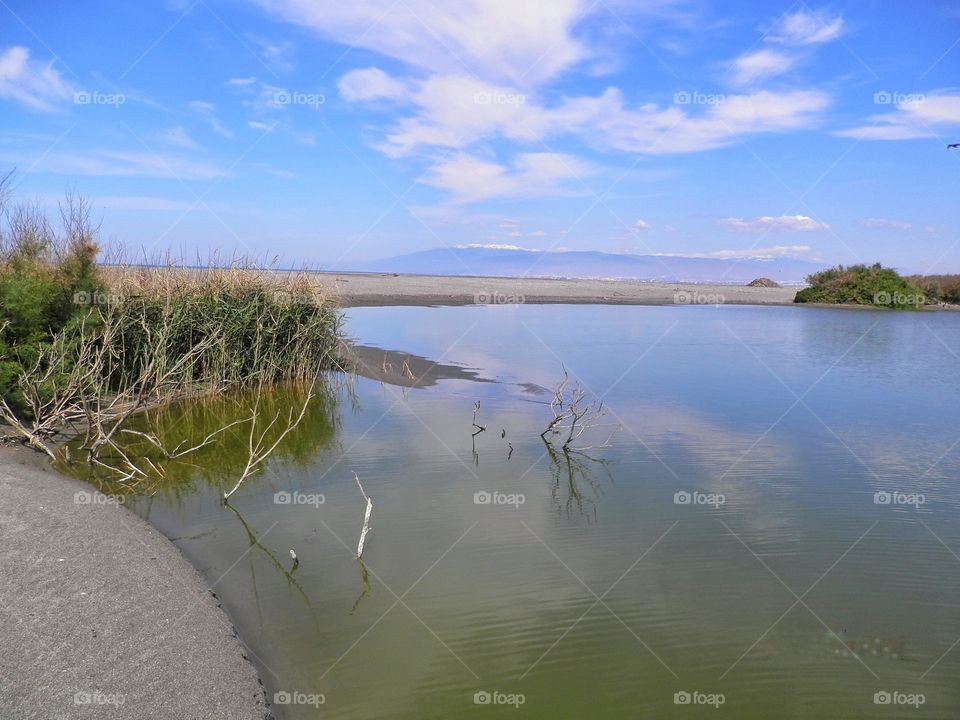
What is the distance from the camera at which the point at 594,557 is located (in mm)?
7441

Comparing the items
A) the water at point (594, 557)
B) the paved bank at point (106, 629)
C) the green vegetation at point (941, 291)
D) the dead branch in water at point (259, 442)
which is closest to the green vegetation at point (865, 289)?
the green vegetation at point (941, 291)

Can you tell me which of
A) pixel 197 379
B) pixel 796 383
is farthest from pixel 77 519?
pixel 796 383

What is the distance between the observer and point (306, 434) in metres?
12.5

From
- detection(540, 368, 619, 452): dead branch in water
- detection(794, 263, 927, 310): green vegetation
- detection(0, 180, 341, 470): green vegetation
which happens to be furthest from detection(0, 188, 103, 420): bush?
detection(794, 263, 927, 310): green vegetation

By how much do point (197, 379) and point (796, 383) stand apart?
14.6 metres

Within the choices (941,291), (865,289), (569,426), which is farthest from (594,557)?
(941,291)

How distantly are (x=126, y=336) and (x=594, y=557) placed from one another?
34.7 ft

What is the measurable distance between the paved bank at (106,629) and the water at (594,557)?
16.9 inches

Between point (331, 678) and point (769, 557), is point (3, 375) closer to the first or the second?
point (331, 678)

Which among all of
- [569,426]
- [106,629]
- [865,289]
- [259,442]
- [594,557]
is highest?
[865,289]

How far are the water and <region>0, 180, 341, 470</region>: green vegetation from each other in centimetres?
129

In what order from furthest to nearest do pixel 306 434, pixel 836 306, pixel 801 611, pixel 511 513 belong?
pixel 836 306
pixel 306 434
pixel 511 513
pixel 801 611

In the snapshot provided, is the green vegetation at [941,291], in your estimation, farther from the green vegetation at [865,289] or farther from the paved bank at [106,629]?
the paved bank at [106,629]

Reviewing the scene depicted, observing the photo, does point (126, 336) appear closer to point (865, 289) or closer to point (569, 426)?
point (569, 426)
